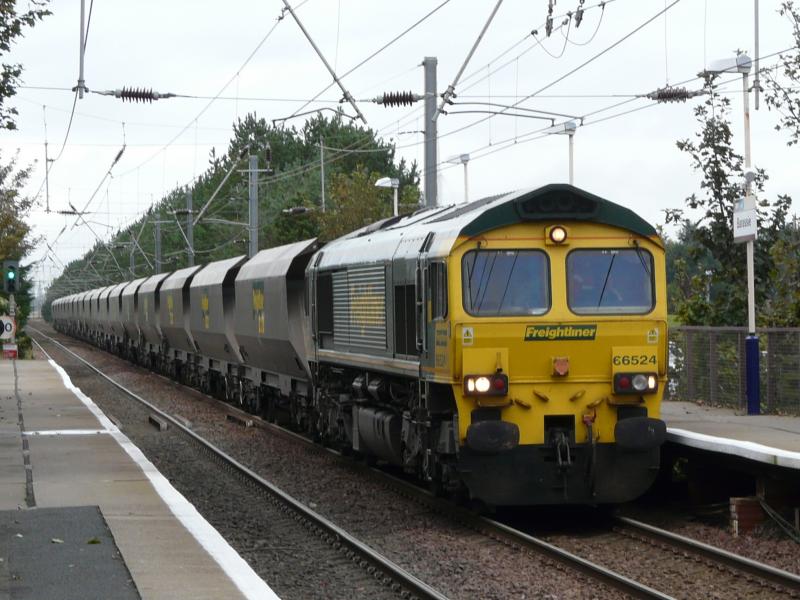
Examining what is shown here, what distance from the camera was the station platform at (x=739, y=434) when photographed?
39.5 feet

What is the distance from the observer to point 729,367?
64.2 feet

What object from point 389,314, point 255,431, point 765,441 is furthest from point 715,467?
point 255,431

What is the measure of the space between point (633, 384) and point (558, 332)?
0.85m

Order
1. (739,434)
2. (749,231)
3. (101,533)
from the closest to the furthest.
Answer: (101,533), (739,434), (749,231)

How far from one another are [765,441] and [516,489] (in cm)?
277

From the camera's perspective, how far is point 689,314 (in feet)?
73.3

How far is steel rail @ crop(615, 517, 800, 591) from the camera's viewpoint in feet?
32.4

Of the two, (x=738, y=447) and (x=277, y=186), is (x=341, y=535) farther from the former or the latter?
(x=277, y=186)

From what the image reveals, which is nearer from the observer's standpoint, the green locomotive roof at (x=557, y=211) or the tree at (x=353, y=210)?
the green locomotive roof at (x=557, y=211)

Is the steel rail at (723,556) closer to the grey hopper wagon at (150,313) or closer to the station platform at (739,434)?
the station platform at (739,434)

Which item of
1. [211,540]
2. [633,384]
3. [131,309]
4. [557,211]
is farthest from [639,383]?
[131,309]

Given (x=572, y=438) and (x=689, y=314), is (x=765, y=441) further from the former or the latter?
(x=689, y=314)

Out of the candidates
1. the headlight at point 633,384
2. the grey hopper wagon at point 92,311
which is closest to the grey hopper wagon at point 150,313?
the grey hopper wagon at point 92,311

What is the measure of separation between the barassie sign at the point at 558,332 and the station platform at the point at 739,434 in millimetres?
1636
